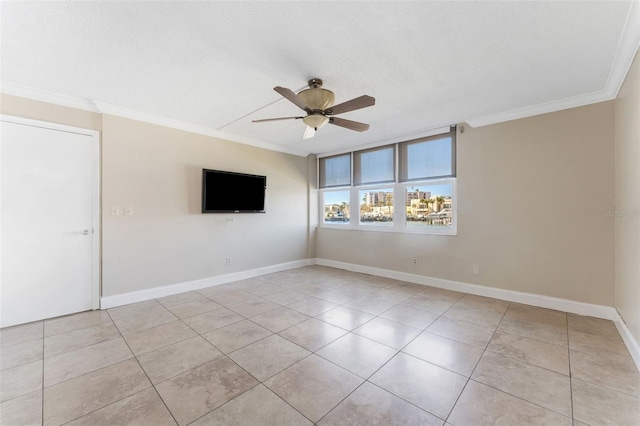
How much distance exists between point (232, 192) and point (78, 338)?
2.75m

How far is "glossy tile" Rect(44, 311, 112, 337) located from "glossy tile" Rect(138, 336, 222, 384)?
4.12ft

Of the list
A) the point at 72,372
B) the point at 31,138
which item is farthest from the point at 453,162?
the point at 31,138

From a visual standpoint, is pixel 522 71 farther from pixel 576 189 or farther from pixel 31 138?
pixel 31 138

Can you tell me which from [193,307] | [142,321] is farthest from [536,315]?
[142,321]

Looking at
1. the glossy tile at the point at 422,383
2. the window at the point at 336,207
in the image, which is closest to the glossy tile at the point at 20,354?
the glossy tile at the point at 422,383

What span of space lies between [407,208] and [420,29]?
10.7ft

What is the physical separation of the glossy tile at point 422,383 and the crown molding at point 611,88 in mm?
2940

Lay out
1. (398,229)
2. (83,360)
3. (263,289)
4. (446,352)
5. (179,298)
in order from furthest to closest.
Answer: (398,229) < (263,289) < (179,298) < (446,352) < (83,360)

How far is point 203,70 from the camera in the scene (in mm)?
2605

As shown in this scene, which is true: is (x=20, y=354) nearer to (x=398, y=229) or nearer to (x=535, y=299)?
(x=398, y=229)

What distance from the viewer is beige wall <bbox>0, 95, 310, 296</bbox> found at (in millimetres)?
3508

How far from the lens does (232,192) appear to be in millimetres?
4664

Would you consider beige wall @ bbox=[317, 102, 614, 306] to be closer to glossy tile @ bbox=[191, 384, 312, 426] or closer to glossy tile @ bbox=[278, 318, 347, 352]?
glossy tile @ bbox=[278, 318, 347, 352]

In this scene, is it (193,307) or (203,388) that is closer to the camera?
(203,388)
